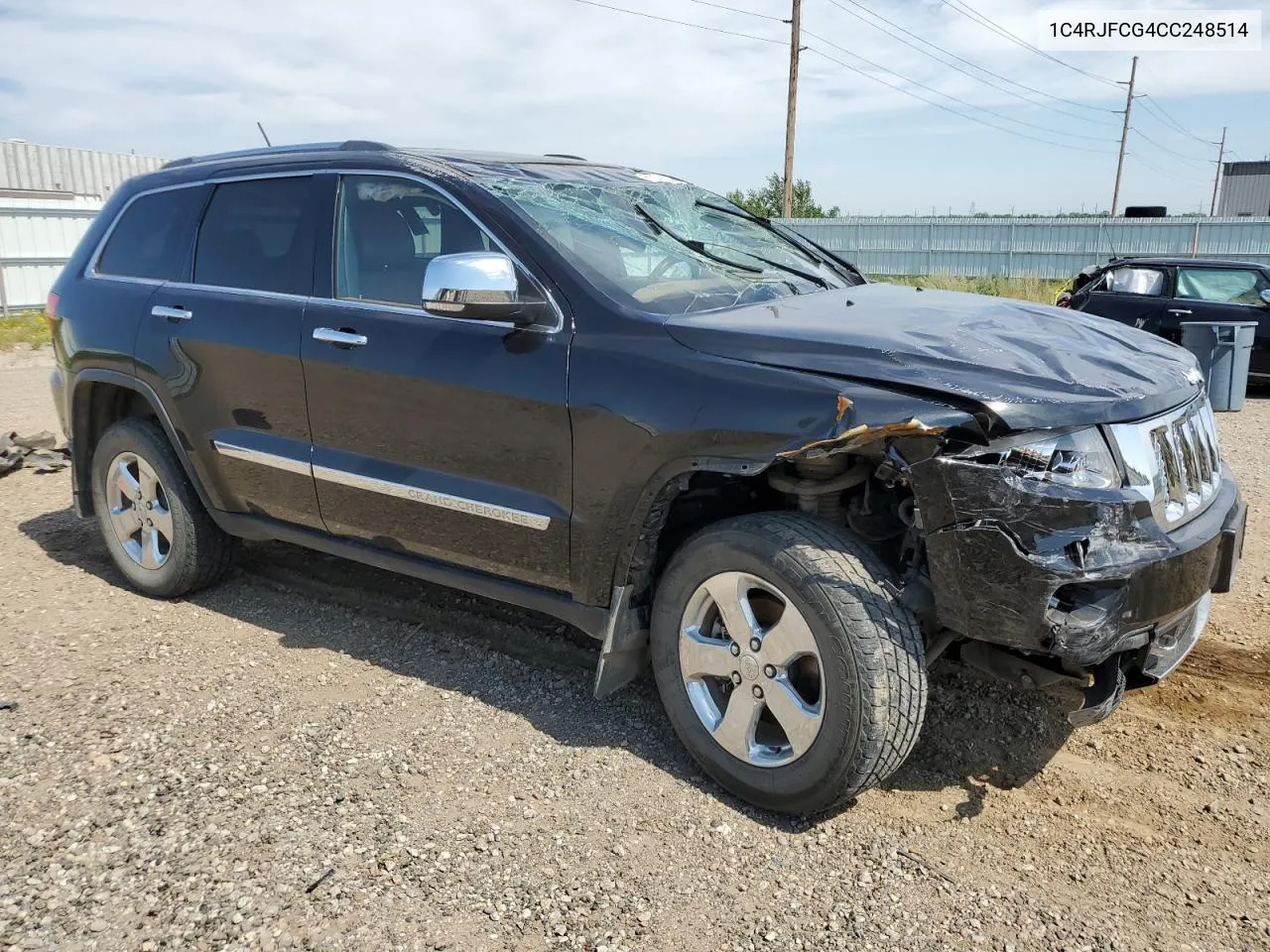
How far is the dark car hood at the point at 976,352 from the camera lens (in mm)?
2605

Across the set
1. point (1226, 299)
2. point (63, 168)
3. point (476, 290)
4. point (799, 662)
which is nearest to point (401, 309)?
point (476, 290)

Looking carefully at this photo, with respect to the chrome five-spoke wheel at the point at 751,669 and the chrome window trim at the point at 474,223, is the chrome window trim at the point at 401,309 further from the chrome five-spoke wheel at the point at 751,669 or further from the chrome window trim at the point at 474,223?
the chrome five-spoke wheel at the point at 751,669

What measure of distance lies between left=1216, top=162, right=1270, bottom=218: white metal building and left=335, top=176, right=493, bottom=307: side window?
5461 centimetres

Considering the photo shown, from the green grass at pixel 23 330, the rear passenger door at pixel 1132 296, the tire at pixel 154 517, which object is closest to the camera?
the tire at pixel 154 517

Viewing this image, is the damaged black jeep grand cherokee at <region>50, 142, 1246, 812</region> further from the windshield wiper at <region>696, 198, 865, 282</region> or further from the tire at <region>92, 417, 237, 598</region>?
the tire at <region>92, 417, 237, 598</region>

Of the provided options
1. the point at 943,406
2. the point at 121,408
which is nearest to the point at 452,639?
the point at 121,408

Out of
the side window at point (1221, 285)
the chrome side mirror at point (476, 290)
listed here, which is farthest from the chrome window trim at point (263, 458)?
the side window at point (1221, 285)

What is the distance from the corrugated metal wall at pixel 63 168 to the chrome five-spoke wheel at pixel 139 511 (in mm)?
24910

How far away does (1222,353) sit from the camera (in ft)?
30.7

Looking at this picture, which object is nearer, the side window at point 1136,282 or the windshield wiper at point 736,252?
the windshield wiper at point 736,252

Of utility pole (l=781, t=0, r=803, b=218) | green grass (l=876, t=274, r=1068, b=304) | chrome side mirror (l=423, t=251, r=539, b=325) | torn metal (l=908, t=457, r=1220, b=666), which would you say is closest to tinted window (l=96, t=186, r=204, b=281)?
chrome side mirror (l=423, t=251, r=539, b=325)

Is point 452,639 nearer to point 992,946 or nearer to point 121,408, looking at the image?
point 121,408

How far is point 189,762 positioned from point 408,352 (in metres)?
1.54

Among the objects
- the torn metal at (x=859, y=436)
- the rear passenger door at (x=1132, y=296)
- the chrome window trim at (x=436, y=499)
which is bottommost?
the chrome window trim at (x=436, y=499)
